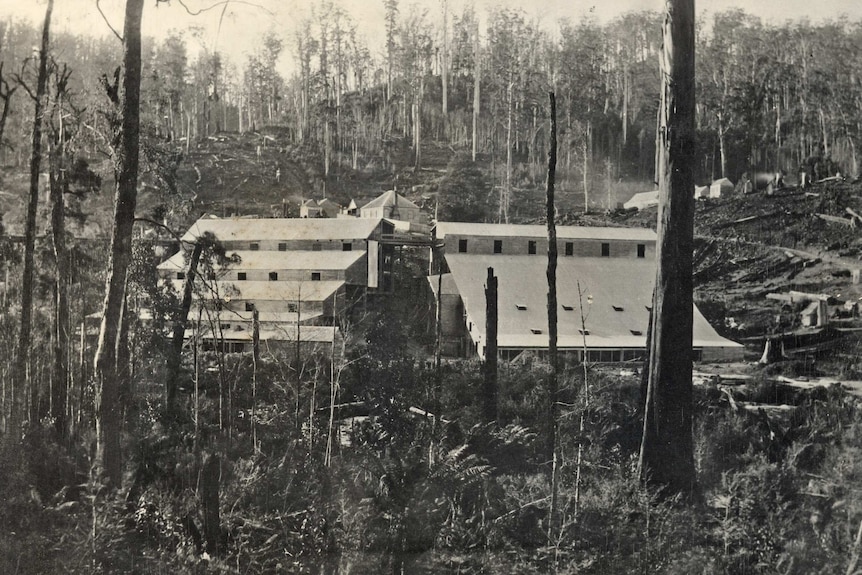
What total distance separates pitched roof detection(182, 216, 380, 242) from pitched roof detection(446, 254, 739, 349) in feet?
2.16

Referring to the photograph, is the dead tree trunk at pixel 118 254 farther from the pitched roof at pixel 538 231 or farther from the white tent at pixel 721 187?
the white tent at pixel 721 187

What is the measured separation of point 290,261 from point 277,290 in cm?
20

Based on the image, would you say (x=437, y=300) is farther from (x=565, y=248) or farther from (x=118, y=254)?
(x=118, y=254)

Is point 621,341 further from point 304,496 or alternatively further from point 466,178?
point 304,496

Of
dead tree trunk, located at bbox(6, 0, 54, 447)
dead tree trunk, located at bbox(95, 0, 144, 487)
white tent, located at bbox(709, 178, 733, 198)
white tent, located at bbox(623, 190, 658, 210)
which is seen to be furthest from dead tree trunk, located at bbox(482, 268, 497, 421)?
dead tree trunk, located at bbox(6, 0, 54, 447)

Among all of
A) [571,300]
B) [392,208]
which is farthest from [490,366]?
[392,208]

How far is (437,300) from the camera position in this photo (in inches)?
142

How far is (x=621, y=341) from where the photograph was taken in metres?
3.61

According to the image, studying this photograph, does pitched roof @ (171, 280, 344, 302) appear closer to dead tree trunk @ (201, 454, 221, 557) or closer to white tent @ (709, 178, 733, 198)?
dead tree trunk @ (201, 454, 221, 557)

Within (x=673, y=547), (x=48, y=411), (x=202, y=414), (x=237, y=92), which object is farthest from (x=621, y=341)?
(x=48, y=411)

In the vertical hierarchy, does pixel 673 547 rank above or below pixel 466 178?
below

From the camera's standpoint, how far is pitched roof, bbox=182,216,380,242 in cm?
366

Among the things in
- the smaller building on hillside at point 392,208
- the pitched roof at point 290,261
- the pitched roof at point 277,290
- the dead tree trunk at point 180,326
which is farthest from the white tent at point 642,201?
the dead tree trunk at point 180,326

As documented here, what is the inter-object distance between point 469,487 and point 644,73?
2.79 metres
